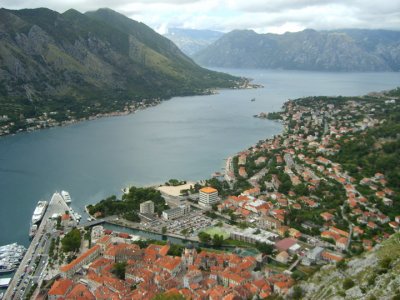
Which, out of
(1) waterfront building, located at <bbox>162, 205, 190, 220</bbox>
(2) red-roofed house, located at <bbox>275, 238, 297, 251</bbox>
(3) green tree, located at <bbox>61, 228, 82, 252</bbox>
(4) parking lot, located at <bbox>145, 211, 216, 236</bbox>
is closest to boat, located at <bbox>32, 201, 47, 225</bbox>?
(3) green tree, located at <bbox>61, 228, 82, 252</bbox>

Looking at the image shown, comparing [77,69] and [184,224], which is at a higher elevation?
[77,69]

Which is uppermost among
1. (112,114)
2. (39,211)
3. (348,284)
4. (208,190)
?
(348,284)

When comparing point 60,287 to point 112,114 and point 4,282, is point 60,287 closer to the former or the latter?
point 4,282

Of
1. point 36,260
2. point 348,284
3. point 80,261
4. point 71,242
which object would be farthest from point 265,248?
point 348,284

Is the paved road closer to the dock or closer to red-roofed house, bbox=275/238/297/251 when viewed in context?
the dock

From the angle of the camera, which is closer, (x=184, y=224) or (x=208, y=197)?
(x=184, y=224)

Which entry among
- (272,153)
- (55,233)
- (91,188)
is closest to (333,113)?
(272,153)

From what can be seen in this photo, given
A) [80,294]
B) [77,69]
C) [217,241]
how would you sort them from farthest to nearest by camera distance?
1. [77,69]
2. [217,241]
3. [80,294]

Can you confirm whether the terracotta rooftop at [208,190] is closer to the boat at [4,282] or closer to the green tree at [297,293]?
the boat at [4,282]
